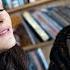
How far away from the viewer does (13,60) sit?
0.77 metres

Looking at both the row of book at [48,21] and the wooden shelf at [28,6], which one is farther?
the row of book at [48,21]

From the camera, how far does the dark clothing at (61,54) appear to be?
97 centimetres

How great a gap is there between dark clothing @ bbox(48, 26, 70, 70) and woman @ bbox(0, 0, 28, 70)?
0.80 ft

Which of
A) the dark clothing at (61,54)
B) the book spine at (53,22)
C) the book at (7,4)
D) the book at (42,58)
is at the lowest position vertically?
the book at (42,58)

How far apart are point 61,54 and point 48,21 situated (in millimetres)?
435

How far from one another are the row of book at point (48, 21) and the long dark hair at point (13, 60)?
489 millimetres

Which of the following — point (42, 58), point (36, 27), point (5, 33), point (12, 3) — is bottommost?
point (42, 58)

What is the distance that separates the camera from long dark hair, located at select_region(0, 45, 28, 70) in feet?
2.47

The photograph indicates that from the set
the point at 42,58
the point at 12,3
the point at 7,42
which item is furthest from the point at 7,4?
the point at 7,42

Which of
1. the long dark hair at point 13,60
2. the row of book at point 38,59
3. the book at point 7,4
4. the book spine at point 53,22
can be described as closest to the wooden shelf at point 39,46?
the row of book at point 38,59

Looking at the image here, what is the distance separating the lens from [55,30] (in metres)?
1.33

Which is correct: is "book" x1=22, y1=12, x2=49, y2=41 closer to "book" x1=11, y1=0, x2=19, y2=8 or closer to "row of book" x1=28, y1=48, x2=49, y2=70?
"row of book" x1=28, y1=48, x2=49, y2=70

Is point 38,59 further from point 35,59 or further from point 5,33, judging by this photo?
point 5,33

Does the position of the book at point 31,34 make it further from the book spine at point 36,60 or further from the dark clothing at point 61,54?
the dark clothing at point 61,54
